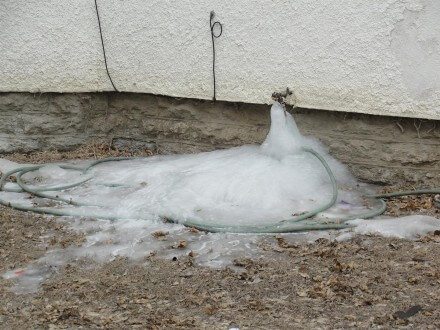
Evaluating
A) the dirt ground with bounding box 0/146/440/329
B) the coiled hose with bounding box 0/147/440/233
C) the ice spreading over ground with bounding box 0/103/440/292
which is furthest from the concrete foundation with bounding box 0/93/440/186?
the dirt ground with bounding box 0/146/440/329

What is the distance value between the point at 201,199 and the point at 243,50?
4.24 ft

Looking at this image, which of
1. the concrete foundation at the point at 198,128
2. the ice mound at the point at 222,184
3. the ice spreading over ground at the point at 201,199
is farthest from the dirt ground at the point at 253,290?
the concrete foundation at the point at 198,128

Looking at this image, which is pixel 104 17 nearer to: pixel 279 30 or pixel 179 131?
pixel 179 131

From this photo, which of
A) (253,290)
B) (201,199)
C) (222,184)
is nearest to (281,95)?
(222,184)

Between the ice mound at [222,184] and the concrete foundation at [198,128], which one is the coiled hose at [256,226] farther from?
the concrete foundation at [198,128]

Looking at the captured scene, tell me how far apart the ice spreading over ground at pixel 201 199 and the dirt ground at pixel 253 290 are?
0.42 ft

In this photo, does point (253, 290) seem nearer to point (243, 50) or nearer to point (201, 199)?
point (201, 199)

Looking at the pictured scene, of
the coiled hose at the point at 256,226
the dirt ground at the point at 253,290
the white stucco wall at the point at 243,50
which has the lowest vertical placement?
the dirt ground at the point at 253,290

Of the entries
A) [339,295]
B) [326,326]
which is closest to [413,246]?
[339,295]

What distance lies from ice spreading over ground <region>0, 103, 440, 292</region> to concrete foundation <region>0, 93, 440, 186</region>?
13cm

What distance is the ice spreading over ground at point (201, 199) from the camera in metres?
4.80

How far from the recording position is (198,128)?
642cm

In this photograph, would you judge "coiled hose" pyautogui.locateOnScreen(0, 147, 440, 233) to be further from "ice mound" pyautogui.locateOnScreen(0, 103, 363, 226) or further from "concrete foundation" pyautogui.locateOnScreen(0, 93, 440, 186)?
"concrete foundation" pyautogui.locateOnScreen(0, 93, 440, 186)

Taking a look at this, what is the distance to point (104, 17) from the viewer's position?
21.2 feet
